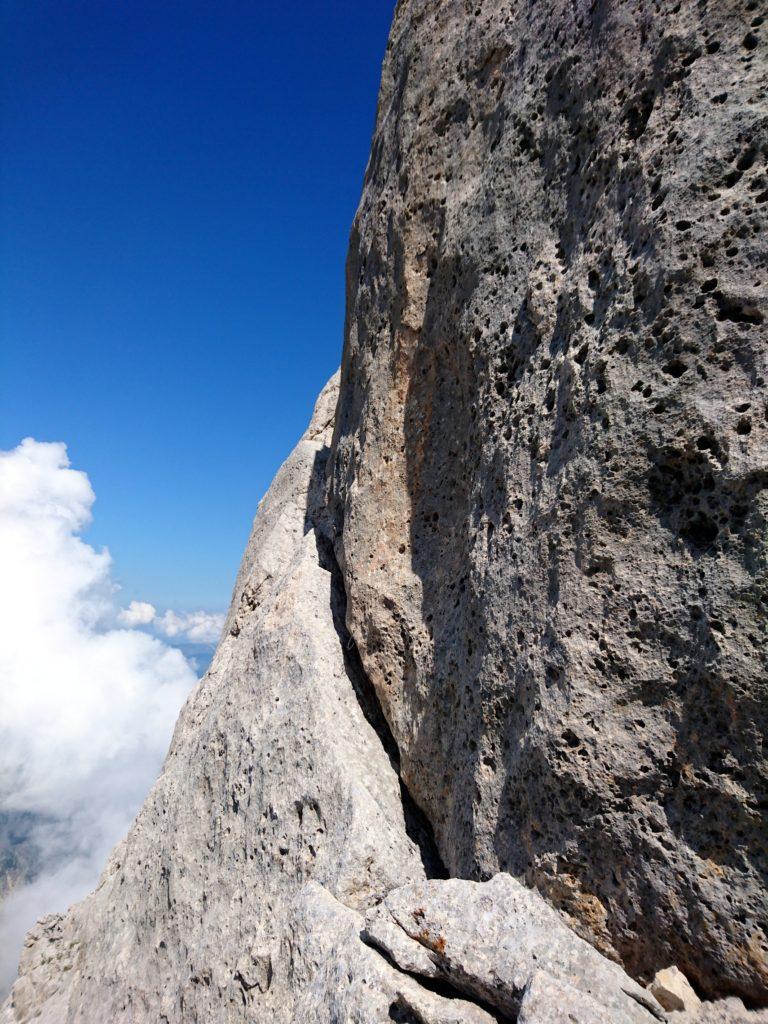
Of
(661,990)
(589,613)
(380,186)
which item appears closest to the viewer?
(661,990)

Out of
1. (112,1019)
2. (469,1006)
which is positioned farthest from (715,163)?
(112,1019)

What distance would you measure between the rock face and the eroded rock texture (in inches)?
1.2

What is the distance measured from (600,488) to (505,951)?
385cm

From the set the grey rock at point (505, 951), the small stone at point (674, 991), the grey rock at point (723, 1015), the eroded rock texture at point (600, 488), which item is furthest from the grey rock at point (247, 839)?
the grey rock at point (723, 1015)

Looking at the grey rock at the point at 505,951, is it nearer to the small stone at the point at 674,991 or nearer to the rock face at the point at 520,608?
the rock face at the point at 520,608

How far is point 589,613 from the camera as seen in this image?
5.68 metres

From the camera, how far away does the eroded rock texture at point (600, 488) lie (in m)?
4.77

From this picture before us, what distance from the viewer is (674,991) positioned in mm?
4434

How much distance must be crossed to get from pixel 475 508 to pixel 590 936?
442 centimetres

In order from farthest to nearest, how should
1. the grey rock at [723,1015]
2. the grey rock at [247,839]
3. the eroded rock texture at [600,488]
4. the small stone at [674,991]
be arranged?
1. the grey rock at [247,839]
2. the eroded rock texture at [600,488]
3. the small stone at [674,991]
4. the grey rock at [723,1015]

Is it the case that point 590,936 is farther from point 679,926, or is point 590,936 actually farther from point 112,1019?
point 112,1019

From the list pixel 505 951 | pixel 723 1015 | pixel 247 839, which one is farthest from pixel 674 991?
pixel 247 839

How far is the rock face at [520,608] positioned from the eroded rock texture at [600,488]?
3 cm

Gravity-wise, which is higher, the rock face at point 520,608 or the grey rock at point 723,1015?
the rock face at point 520,608
